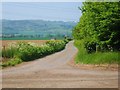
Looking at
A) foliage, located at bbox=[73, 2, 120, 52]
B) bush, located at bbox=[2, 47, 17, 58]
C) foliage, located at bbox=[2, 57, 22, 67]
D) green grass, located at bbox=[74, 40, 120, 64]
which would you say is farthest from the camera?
bush, located at bbox=[2, 47, 17, 58]

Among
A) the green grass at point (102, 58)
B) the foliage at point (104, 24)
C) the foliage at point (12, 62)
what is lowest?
the foliage at point (12, 62)

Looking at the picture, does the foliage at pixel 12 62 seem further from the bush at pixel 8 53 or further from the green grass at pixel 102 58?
the green grass at pixel 102 58

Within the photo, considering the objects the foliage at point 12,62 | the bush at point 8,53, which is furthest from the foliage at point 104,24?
the bush at point 8,53

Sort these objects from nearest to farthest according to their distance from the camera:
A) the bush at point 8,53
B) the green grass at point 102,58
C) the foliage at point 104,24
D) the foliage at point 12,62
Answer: the green grass at point 102,58, the foliage at point 104,24, the foliage at point 12,62, the bush at point 8,53

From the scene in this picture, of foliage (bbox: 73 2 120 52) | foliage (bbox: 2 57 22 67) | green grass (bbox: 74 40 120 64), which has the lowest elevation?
foliage (bbox: 2 57 22 67)

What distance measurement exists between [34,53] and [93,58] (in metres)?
13.6

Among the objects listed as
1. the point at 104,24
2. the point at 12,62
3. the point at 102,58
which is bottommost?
the point at 12,62

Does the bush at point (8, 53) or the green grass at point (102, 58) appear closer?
the green grass at point (102, 58)

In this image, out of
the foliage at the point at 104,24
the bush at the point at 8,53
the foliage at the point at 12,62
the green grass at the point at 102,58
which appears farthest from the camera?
the bush at the point at 8,53

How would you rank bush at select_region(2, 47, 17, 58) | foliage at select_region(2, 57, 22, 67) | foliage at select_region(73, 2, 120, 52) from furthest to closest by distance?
1. bush at select_region(2, 47, 17, 58)
2. foliage at select_region(2, 57, 22, 67)
3. foliage at select_region(73, 2, 120, 52)

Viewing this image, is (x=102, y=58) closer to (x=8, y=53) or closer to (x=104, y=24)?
(x=104, y=24)

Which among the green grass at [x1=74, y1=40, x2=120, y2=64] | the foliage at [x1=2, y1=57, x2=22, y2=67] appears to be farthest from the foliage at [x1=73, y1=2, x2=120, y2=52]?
the foliage at [x1=2, y1=57, x2=22, y2=67]

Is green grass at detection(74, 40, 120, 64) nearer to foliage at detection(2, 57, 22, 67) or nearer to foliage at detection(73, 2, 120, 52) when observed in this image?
foliage at detection(73, 2, 120, 52)

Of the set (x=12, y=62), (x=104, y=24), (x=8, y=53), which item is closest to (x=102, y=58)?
(x=104, y=24)
